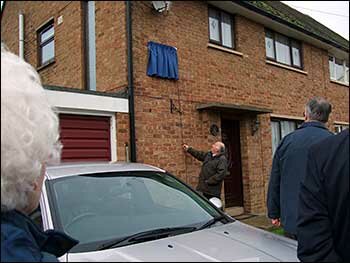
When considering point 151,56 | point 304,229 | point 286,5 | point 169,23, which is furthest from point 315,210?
point 286,5

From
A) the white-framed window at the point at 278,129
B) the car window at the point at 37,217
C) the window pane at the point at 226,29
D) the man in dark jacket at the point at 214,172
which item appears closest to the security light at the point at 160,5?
the window pane at the point at 226,29

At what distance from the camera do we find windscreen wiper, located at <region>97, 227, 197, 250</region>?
7.73 ft

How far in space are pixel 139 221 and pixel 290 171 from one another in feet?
5.45

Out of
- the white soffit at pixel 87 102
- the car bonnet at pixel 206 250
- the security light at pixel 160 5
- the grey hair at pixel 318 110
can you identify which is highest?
the security light at pixel 160 5

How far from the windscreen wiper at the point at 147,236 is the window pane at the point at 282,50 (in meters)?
8.93

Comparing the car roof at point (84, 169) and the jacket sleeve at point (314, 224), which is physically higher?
the car roof at point (84, 169)

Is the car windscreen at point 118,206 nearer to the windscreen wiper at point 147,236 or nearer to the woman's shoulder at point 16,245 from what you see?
the windscreen wiper at point 147,236

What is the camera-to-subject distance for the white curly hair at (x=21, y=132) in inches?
45.3

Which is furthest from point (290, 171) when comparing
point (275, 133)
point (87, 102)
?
point (275, 133)

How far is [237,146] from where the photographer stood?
30.1 ft

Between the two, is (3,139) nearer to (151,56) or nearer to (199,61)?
(151,56)

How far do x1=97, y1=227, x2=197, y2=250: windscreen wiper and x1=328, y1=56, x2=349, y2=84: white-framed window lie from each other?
12.1 m

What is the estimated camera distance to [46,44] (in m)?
9.59

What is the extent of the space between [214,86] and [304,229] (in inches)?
259
